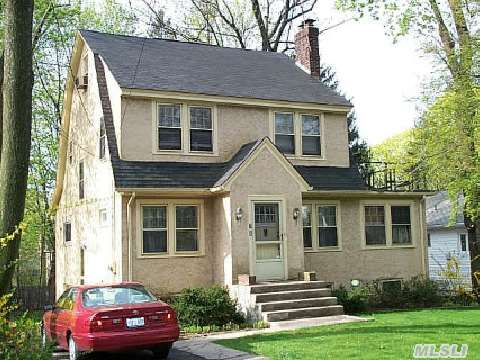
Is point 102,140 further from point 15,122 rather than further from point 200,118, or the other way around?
Result: point 15,122

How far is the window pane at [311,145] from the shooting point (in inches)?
830

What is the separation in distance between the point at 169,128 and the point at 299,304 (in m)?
6.75

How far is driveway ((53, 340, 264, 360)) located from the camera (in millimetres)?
11219

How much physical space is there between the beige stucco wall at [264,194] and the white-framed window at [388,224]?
3833 millimetres

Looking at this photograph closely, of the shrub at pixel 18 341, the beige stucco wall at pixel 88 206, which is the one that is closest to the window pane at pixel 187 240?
the beige stucco wall at pixel 88 206

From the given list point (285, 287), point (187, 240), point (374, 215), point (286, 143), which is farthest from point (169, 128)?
point (374, 215)

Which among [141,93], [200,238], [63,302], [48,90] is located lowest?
[63,302]

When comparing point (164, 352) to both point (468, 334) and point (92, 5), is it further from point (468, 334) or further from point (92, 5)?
point (92, 5)

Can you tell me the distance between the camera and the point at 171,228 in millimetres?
18078

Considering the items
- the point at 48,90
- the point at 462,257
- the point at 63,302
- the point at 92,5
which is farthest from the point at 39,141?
the point at 462,257

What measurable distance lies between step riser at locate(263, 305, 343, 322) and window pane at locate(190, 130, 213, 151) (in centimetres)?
611

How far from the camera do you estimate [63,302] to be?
12141 mm

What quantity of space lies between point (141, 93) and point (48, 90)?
15742mm

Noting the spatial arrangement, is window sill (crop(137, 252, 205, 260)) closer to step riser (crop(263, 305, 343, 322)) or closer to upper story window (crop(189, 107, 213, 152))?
upper story window (crop(189, 107, 213, 152))
